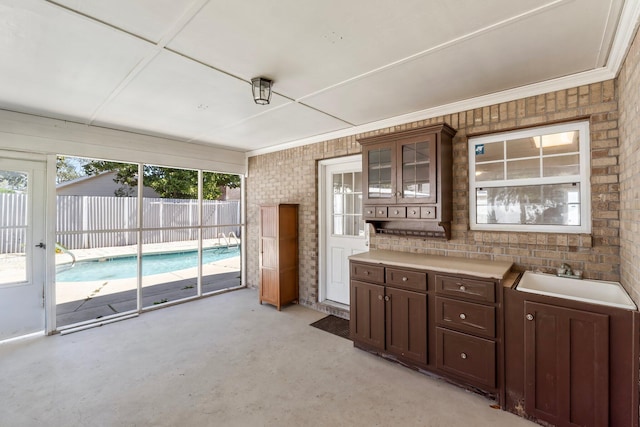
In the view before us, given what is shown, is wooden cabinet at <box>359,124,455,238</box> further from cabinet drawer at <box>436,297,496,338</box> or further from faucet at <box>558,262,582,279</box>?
faucet at <box>558,262,582,279</box>

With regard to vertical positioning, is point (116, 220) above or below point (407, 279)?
above

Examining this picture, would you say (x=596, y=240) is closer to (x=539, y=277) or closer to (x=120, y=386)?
(x=539, y=277)

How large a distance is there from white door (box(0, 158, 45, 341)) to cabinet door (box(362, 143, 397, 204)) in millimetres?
3912

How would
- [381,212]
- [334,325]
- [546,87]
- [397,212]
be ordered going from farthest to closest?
[334,325], [381,212], [397,212], [546,87]

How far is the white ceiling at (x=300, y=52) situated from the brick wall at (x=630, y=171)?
0.18 m

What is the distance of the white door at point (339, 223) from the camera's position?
408 centimetres

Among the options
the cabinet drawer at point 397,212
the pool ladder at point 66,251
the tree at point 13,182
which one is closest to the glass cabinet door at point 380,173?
the cabinet drawer at point 397,212

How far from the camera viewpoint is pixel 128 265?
249 inches

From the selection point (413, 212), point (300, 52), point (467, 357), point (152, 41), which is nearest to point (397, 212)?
point (413, 212)

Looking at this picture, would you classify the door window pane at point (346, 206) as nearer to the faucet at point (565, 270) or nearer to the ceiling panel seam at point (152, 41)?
the faucet at point (565, 270)

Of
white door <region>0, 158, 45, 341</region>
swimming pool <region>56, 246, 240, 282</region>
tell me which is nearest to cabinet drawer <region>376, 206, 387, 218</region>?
swimming pool <region>56, 246, 240, 282</region>

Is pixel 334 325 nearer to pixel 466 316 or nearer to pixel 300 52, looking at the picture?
pixel 466 316

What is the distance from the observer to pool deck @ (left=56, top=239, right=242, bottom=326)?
432 cm

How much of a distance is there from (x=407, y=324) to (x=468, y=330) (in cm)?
53
